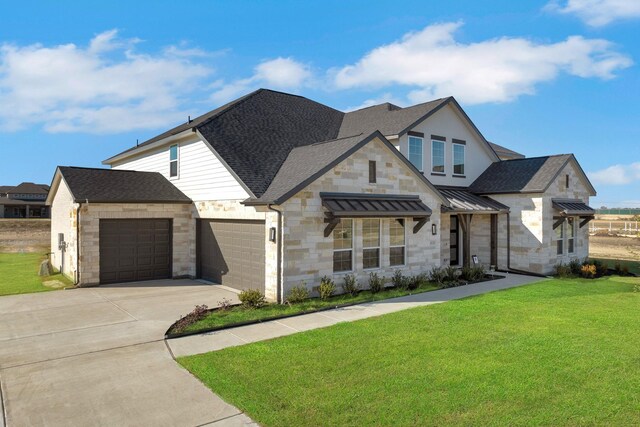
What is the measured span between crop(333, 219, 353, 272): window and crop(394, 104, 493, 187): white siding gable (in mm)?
5733

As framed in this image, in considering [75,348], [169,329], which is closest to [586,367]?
[169,329]

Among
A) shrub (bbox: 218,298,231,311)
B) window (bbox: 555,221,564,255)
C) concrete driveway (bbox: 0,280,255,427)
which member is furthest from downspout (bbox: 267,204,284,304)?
window (bbox: 555,221,564,255)

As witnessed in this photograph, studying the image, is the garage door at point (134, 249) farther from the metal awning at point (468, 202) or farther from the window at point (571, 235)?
the window at point (571, 235)

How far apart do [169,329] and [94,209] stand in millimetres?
7797

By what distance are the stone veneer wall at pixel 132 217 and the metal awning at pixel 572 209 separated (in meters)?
15.3

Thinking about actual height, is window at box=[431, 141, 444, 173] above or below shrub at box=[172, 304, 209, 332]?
above

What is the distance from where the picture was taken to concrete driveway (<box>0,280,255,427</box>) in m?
5.46

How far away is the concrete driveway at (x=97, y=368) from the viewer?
17.9 ft

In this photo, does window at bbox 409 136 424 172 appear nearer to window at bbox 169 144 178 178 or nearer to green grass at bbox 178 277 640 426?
green grass at bbox 178 277 640 426

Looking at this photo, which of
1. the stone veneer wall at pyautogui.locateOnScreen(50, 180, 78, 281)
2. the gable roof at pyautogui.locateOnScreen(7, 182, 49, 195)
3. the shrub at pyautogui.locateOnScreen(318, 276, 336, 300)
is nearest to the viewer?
the shrub at pyautogui.locateOnScreen(318, 276, 336, 300)

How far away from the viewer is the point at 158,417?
537 centimetres

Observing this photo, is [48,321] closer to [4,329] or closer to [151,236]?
[4,329]

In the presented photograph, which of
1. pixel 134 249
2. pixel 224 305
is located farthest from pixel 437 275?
pixel 134 249

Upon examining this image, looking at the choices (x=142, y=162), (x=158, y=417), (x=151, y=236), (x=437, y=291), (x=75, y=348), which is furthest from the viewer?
(x=142, y=162)
